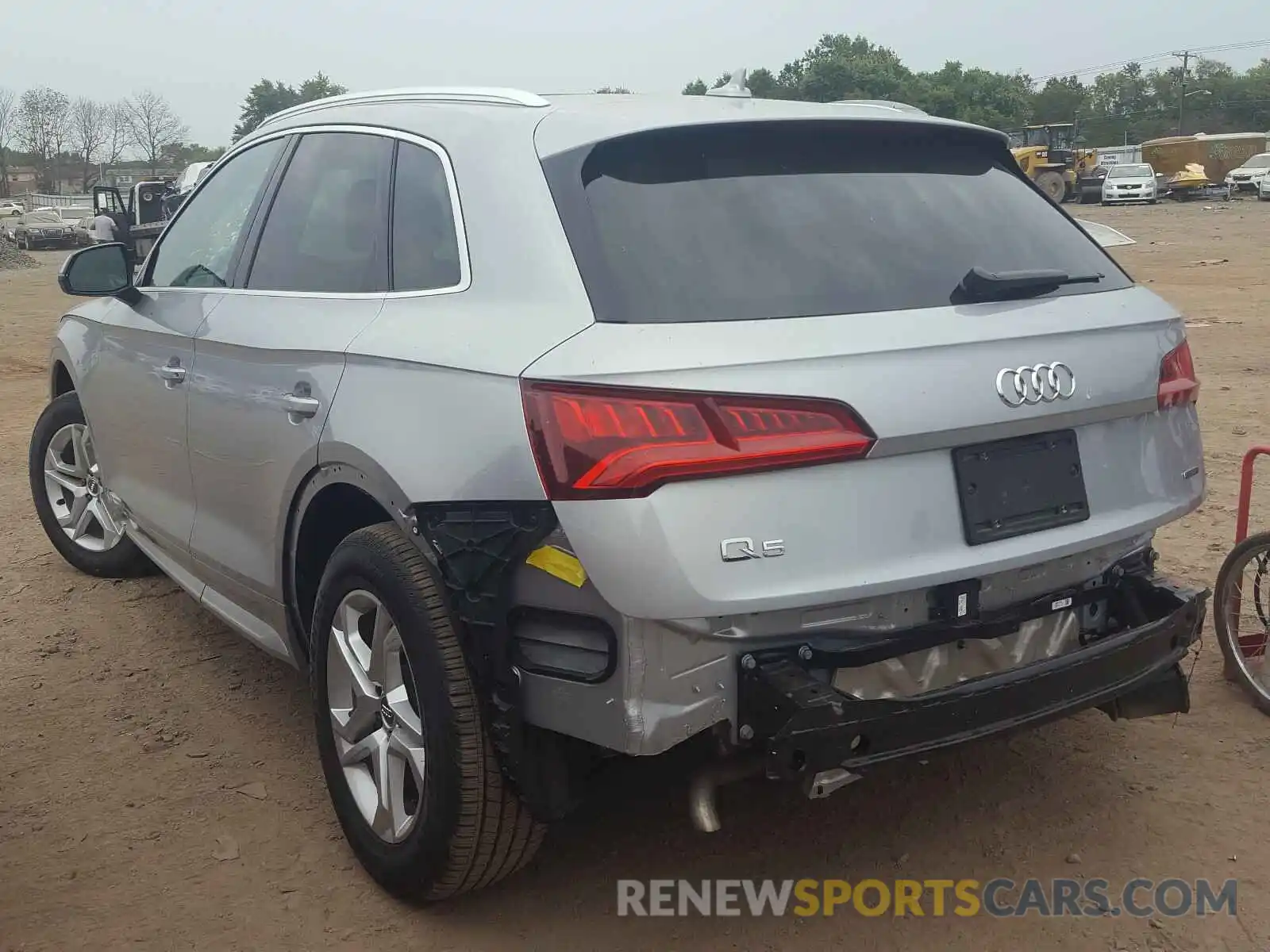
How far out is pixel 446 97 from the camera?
3.08 meters

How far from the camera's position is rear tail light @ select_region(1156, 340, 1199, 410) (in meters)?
2.77

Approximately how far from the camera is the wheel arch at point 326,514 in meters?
2.68

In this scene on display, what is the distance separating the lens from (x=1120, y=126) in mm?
88000

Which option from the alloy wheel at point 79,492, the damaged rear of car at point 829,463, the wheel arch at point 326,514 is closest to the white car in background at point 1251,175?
the alloy wheel at point 79,492

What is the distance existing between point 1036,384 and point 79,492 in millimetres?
4192

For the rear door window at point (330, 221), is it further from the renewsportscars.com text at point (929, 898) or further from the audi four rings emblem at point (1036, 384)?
the renewsportscars.com text at point (929, 898)

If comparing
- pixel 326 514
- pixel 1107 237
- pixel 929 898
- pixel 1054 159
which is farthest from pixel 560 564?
pixel 1054 159

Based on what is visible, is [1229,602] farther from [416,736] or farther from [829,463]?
[416,736]

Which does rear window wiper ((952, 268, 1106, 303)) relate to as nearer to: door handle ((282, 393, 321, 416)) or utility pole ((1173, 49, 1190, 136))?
door handle ((282, 393, 321, 416))

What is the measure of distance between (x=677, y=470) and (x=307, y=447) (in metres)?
1.15

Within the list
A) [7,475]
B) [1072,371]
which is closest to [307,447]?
[1072,371]

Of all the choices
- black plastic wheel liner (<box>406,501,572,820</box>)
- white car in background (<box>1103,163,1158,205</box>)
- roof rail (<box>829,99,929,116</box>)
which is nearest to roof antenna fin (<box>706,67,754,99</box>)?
roof rail (<box>829,99,929,116</box>)

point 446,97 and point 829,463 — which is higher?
point 446,97

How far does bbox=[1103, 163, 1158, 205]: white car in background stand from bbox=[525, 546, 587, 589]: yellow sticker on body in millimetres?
42338
